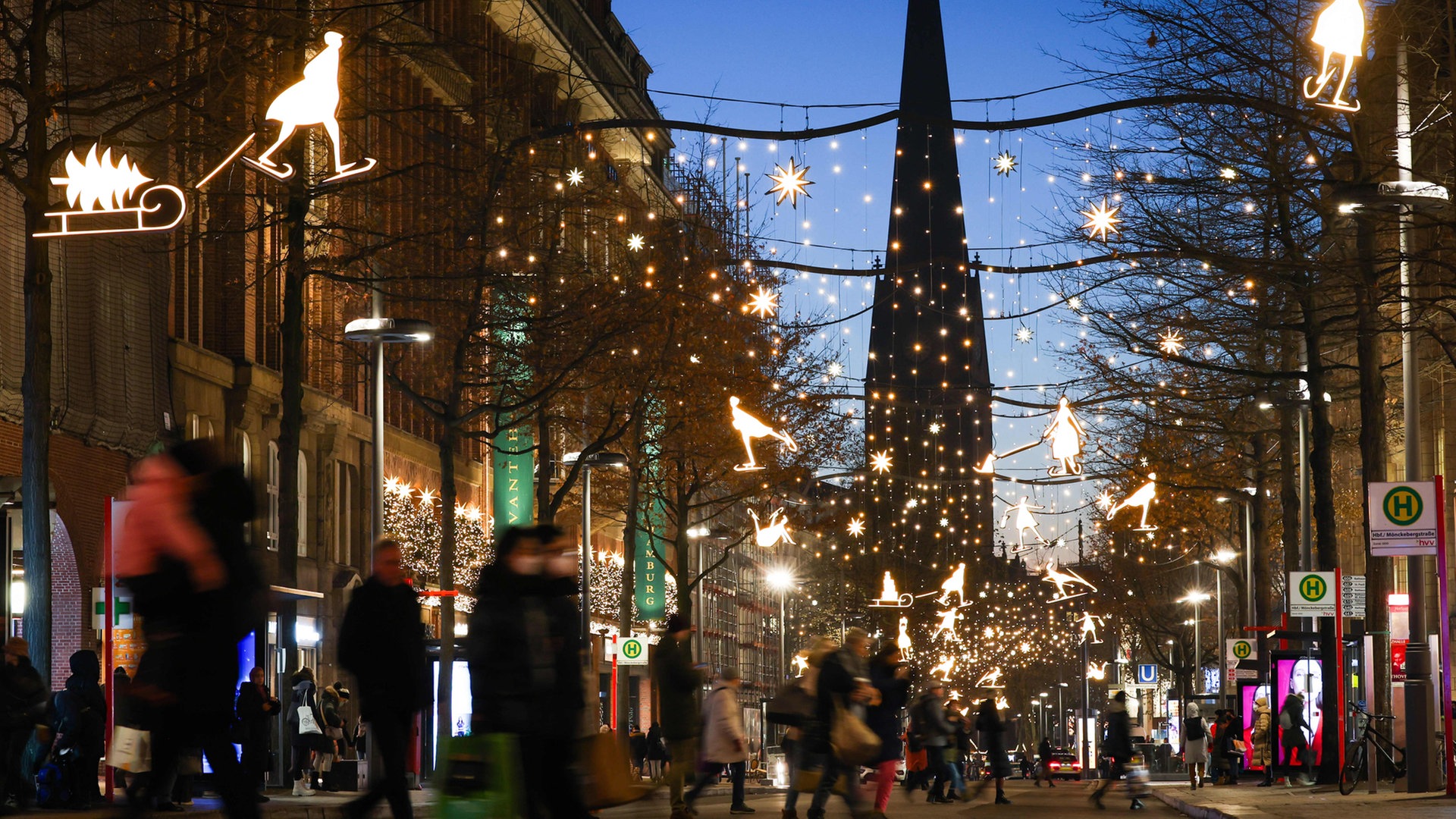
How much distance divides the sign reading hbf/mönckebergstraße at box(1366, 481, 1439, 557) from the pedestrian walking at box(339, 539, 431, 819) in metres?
15.0

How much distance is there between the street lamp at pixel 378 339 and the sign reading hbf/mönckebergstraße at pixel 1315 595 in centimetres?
1353

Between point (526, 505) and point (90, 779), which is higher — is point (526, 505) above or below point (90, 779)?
above

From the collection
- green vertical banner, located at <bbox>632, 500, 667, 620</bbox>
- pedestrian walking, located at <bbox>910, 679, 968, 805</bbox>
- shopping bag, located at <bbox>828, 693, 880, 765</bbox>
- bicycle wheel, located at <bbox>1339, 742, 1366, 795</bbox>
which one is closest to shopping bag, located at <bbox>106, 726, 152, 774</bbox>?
shopping bag, located at <bbox>828, 693, 880, 765</bbox>

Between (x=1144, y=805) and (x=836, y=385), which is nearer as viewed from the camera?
(x=1144, y=805)

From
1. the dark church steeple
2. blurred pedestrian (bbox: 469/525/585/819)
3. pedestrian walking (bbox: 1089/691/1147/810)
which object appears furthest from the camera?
the dark church steeple

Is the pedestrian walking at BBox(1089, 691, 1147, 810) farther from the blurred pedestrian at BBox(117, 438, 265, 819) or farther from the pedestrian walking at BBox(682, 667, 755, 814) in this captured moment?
the blurred pedestrian at BBox(117, 438, 265, 819)

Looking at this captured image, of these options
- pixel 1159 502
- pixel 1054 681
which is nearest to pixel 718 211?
pixel 1159 502

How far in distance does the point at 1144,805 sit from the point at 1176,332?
278 inches

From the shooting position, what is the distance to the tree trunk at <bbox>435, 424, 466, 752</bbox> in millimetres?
32969

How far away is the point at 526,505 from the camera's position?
54281 millimetres

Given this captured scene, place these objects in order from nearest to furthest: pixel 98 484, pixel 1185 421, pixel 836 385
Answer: pixel 98 484 < pixel 836 385 < pixel 1185 421

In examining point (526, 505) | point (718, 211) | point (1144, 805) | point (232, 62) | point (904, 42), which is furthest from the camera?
point (904, 42)

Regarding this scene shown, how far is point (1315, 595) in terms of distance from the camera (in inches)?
1220

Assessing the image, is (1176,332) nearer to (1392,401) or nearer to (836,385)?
(836,385)
